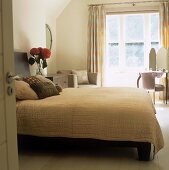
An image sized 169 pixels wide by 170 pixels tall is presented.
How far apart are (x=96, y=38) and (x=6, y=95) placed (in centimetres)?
604

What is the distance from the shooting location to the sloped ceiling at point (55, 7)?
6609 mm

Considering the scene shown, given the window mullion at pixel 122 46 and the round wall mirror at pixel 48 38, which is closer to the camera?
the round wall mirror at pixel 48 38

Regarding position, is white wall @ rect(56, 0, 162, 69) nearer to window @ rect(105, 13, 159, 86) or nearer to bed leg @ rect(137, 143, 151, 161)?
window @ rect(105, 13, 159, 86)

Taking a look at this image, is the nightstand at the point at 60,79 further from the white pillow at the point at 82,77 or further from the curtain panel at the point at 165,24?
the curtain panel at the point at 165,24

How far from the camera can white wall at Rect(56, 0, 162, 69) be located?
24.4 ft

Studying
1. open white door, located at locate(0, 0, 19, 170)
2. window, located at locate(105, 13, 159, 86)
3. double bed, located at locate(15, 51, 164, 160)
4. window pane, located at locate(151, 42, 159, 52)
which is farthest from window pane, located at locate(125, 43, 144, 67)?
open white door, located at locate(0, 0, 19, 170)

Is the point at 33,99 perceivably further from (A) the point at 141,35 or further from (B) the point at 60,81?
(A) the point at 141,35

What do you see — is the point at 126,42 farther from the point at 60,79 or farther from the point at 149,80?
the point at 60,79

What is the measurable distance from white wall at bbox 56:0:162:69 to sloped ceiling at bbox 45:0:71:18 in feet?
0.45

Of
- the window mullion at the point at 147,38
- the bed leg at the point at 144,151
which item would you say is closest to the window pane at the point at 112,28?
the window mullion at the point at 147,38

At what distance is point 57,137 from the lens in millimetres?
2873

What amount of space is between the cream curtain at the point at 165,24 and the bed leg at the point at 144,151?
4.71 m

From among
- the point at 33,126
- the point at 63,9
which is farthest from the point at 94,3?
the point at 33,126

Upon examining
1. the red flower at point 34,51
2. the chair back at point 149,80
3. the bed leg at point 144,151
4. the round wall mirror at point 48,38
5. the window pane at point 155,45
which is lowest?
the bed leg at point 144,151
